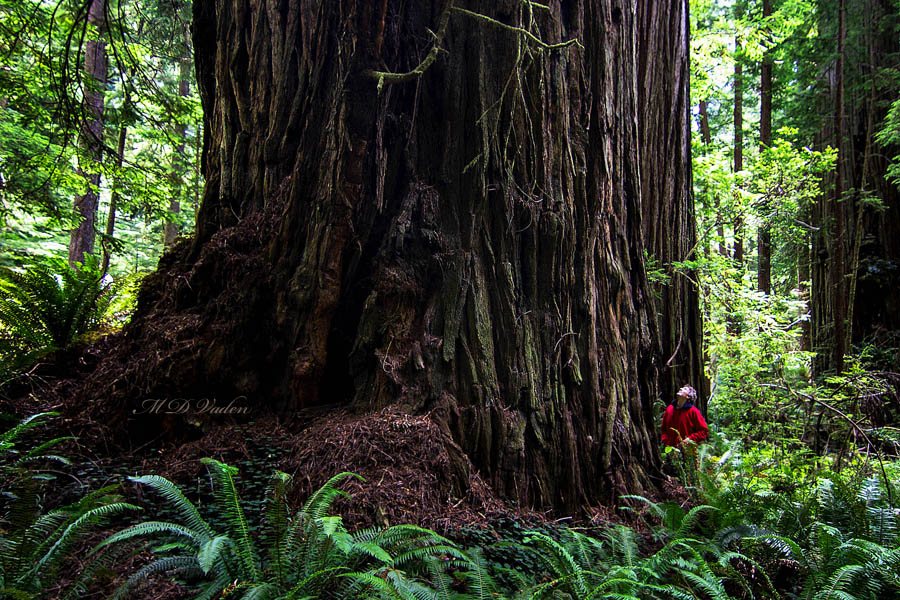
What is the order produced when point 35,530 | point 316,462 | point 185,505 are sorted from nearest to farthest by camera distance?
point 35,530, point 185,505, point 316,462

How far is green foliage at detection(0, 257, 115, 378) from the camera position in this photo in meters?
3.90

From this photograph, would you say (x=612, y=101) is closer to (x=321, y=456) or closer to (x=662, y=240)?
(x=662, y=240)

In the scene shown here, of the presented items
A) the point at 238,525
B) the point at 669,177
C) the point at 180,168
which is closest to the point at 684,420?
the point at 669,177

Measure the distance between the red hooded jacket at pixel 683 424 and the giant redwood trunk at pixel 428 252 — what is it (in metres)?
1.01

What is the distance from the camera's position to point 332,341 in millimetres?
3406

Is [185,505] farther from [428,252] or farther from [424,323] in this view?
[428,252]

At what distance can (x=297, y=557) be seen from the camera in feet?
6.84

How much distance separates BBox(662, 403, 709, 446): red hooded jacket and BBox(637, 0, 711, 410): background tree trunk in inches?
10.3

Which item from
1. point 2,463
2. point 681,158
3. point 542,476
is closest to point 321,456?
point 542,476

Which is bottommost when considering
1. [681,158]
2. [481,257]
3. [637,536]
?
[637,536]

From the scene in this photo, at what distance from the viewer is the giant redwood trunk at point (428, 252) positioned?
3.24 metres

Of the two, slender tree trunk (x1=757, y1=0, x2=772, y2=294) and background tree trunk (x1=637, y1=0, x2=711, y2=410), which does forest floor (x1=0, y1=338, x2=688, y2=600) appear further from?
slender tree trunk (x1=757, y1=0, x2=772, y2=294)

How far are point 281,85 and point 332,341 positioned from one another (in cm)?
185

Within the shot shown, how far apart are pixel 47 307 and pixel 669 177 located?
5.60 metres
